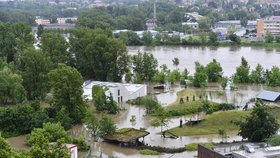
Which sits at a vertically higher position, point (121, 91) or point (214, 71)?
point (214, 71)

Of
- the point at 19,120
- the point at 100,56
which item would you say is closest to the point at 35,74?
the point at 100,56

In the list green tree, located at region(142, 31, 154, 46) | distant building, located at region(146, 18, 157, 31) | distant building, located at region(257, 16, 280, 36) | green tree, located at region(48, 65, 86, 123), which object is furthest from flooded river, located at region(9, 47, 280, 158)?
distant building, located at region(146, 18, 157, 31)

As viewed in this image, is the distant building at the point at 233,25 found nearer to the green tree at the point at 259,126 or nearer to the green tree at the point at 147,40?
the green tree at the point at 147,40

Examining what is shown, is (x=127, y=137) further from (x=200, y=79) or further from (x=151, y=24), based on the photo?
(x=151, y=24)

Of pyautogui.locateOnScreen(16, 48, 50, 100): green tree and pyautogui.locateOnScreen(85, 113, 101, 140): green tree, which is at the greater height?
pyautogui.locateOnScreen(16, 48, 50, 100): green tree

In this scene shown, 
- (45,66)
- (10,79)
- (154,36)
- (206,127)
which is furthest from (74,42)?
(154,36)

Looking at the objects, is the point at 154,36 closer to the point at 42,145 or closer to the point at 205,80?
the point at 205,80

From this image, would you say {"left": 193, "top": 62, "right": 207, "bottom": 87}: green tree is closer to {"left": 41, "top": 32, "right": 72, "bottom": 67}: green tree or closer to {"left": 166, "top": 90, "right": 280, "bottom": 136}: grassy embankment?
{"left": 166, "top": 90, "right": 280, "bottom": 136}: grassy embankment
